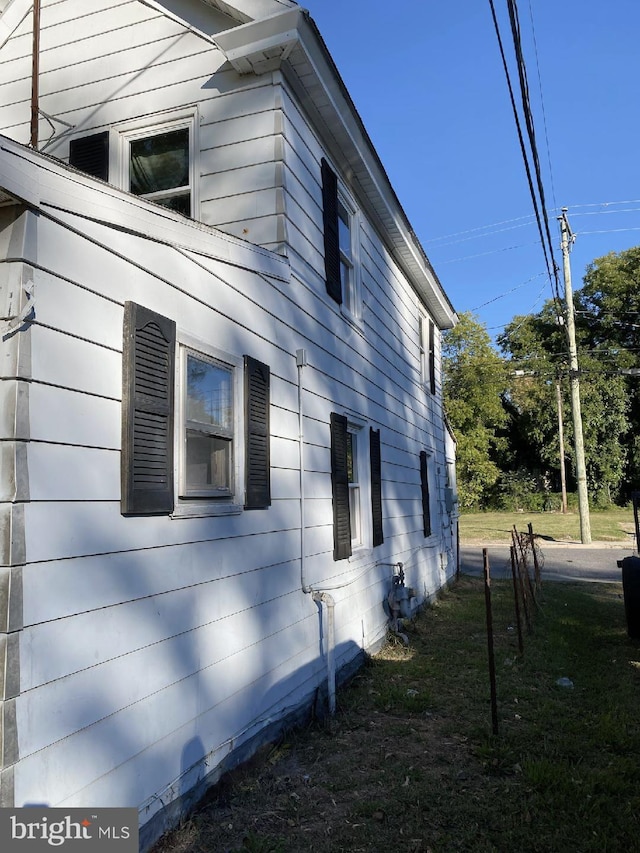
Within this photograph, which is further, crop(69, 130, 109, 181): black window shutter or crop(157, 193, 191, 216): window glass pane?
crop(69, 130, 109, 181): black window shutter

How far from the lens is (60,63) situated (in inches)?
247

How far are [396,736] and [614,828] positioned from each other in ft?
5.52

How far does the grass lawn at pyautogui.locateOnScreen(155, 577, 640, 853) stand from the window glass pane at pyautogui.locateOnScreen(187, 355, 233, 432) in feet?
6.89

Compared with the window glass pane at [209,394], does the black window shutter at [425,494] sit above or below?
below

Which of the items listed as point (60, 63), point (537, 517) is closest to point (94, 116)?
point (60, 63)

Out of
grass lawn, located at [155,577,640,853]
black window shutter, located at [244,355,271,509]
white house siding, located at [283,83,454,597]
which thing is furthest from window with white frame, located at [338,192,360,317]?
grass lawn, located at [155,577,640,853]

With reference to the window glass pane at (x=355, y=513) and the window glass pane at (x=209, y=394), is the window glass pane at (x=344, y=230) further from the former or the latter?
the window glass pane at (x=209, y=394)

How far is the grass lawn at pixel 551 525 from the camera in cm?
2177

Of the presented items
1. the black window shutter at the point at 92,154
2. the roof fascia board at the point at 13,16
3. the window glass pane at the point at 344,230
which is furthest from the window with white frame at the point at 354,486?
the roof fascia board at the point at 13,16

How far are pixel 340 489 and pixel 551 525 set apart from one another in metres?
21.7

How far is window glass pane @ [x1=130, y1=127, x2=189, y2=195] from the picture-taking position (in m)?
5.73

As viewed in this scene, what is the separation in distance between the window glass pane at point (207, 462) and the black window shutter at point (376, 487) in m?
3.39

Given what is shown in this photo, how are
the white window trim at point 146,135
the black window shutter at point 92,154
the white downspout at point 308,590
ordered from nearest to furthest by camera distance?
the white downspout at point 308,590
the white window trim at point 146,135
the black window shutter at point 92,154

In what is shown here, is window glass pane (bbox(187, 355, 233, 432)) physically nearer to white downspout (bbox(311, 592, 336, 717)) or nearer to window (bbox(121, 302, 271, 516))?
window (bbox(121, 302, 271, 516))
